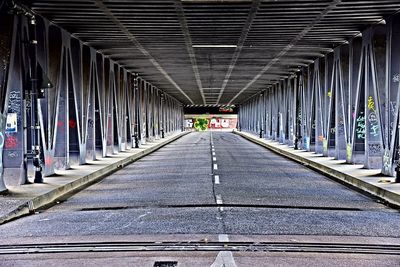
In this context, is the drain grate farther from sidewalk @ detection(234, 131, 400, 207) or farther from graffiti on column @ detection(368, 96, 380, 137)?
graffiti on column @ detection(368, 96, 380, 137)

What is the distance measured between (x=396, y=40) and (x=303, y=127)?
18688 mm

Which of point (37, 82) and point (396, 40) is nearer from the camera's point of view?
point (37, 82)

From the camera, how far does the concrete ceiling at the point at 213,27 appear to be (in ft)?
54.9

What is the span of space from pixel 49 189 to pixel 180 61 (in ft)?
54.5

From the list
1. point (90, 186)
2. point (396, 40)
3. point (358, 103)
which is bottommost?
point (90, 186)

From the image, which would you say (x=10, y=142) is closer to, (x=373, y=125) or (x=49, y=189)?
(x=49, y=189)

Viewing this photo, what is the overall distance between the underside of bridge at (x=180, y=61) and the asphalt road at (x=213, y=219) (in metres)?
2.87

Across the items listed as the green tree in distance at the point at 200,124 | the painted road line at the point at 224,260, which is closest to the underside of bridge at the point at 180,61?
the painted road line at the point at 224,260

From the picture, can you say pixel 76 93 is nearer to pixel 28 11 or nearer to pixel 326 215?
pixel 28 11

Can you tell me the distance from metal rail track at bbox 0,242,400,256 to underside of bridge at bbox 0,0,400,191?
21.2 feet

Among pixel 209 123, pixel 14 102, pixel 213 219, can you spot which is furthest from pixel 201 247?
pixel 209 123

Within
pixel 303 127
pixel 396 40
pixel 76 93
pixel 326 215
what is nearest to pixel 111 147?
pixel 76 93

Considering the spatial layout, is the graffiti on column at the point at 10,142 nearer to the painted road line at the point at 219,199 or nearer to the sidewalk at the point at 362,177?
the painted road line at the point at 219,199

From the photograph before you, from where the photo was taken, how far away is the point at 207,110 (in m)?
114
